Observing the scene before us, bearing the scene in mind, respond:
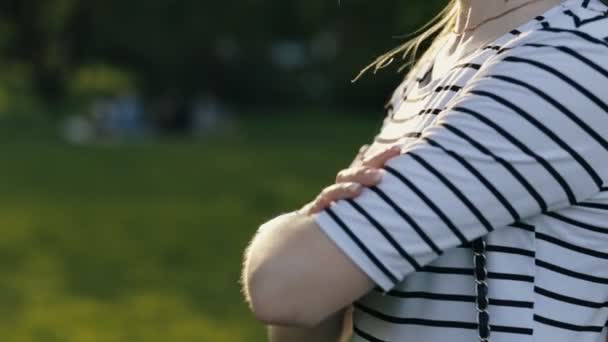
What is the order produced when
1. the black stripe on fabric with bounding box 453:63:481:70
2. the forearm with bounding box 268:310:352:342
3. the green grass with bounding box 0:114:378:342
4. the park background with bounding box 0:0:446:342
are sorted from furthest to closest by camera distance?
the park background with bounding box 0:0:446:342, the green grass with bounding box 0:114:378:342, the forearm with bounding box 268:310:352:342, the black stripe on fabric with bounding box 453:63:481:70

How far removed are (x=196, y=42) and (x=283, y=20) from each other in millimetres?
2487

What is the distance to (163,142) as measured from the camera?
24781 mm

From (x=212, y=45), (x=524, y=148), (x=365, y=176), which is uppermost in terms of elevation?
(x=212, y=45)

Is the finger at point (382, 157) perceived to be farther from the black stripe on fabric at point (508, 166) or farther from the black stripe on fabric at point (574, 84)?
the black stripe on fabric at point (574, 84)

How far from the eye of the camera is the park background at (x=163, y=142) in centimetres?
909

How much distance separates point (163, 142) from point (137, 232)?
12764 millimetres

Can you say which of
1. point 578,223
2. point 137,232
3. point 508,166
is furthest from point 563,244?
point 137,232

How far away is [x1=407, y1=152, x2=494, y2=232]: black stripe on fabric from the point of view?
1532 millimetres

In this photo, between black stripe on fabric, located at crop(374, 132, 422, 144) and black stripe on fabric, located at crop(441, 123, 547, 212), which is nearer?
black stripe on fabric, located at crop(441, 123, 547, 212)

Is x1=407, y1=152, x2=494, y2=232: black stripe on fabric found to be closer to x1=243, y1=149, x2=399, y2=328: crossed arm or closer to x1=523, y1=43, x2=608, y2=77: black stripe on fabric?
x1=243, y1=149, x2=399, y2=328: crossed arm

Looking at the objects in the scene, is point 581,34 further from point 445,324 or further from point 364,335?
point 364,335

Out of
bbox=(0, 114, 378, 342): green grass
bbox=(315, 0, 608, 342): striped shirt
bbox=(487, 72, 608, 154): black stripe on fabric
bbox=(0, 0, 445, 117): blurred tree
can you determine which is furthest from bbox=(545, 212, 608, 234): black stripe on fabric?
bbox=(0, 0, 445, 117): blurred tree

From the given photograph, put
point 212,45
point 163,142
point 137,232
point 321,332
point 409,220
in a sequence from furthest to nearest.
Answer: point 212,45, point 163,142, point 137,232, point 321,332, point 409,220

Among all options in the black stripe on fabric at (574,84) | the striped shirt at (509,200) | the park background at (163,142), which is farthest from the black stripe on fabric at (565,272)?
the park background at (163,142)
